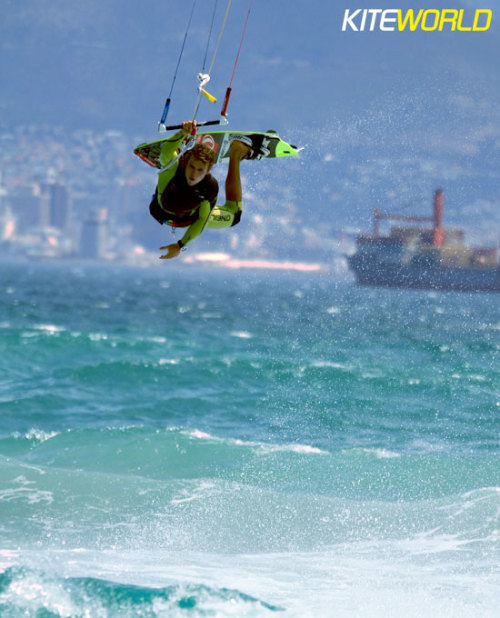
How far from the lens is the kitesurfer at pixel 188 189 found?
8.07 metres

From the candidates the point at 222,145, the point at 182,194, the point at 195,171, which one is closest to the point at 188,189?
the point at 182,194

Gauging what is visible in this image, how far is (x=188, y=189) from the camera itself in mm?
8164

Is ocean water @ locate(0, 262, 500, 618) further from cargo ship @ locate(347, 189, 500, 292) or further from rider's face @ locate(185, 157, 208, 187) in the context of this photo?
cargo ship @ locate(347, 189, 500, 292)

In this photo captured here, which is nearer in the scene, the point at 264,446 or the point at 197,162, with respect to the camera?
the point at 197,162

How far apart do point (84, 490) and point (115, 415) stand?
5.89 meters

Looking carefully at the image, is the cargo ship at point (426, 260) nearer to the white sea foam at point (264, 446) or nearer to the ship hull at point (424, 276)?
the ship hull at point (424, 276)

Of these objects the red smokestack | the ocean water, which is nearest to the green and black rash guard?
the ocean water

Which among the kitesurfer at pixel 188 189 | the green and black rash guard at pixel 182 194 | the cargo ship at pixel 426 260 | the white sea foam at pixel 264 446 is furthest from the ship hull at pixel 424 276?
the green and black rash guard at pixel 182 194

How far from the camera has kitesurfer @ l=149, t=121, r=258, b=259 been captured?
8070 mm

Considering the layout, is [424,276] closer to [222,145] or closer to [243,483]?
[243,483]

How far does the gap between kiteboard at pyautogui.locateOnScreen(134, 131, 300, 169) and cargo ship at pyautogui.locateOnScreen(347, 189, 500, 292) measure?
10298cm

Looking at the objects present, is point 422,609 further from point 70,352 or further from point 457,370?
point 70,352

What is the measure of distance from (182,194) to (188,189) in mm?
75

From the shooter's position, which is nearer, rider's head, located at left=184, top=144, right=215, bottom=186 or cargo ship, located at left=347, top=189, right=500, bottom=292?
rider's head, located at left=184, top=144, right=215, bottom=186
